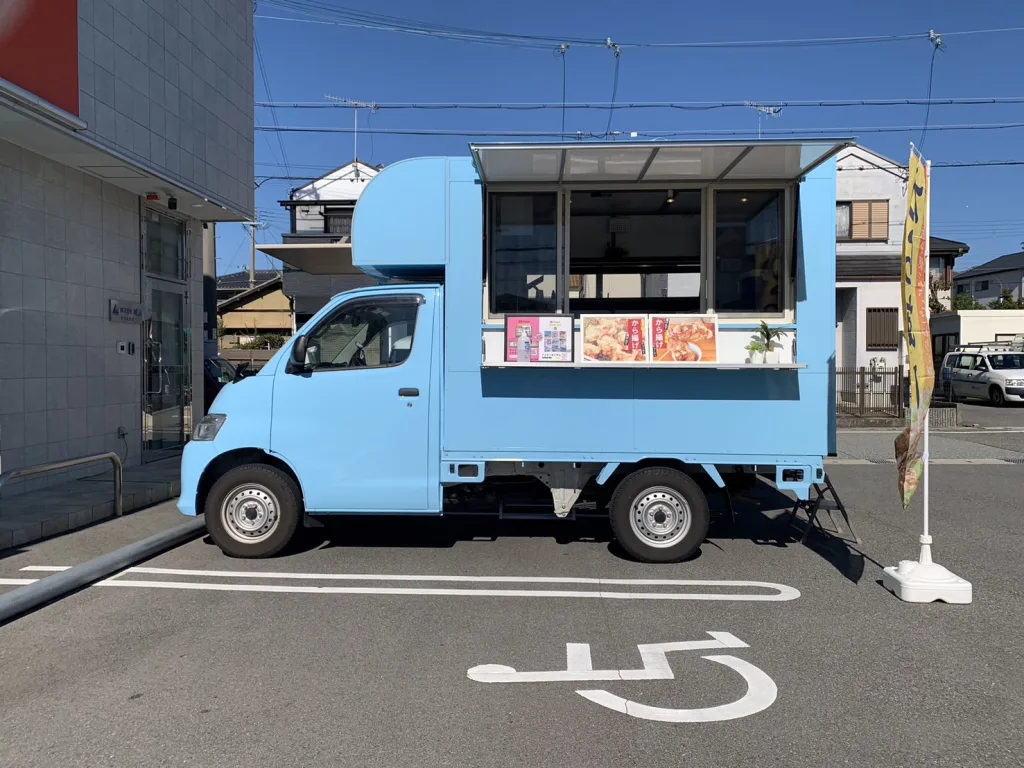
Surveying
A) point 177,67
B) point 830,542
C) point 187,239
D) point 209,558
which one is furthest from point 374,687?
point 187,239

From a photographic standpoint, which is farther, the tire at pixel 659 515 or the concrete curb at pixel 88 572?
the tire at pixel 659 515

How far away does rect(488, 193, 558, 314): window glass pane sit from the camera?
614 centimetres

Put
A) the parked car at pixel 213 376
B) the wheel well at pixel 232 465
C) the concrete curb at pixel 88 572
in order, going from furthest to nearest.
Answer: the parked car at pixel 213 376 → the wheel well at pixel 232 465 → the concrete curb at pixel 88 572

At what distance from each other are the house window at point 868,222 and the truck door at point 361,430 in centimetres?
2305

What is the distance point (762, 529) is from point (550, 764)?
5034 millimetres

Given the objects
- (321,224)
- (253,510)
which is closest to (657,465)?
(253,510)

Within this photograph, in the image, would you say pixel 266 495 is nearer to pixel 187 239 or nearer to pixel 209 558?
pixel 209 558

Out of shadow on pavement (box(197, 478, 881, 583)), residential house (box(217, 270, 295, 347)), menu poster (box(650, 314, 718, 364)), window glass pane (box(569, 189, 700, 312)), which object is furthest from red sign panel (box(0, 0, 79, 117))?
→ residential house (box(217, 270, 295, 347))

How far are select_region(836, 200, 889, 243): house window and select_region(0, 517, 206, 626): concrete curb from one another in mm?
24118

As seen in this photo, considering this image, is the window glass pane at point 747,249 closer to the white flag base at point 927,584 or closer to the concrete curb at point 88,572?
the white flag base at point 927,584

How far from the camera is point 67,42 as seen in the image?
766 cm

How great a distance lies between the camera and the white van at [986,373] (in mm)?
23438

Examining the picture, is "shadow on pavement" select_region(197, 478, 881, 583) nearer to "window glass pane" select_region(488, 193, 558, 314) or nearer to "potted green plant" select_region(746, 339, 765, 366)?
"potted green plant" select_region(746, 339, 765, 366)

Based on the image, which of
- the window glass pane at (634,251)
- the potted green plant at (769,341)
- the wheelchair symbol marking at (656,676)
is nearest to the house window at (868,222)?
the window glass pane at (634,251)
